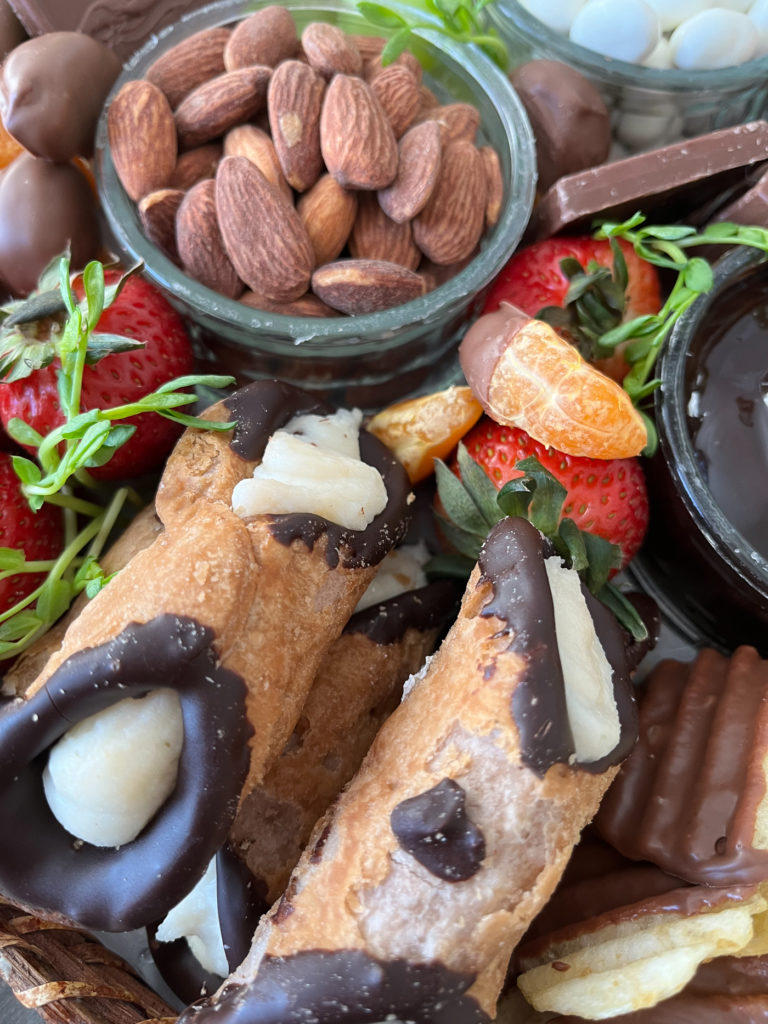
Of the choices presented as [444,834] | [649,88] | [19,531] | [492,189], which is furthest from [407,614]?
[649,88]

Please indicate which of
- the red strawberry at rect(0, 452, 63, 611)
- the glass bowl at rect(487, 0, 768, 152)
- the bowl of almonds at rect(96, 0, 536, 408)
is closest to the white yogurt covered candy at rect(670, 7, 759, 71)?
the glass bowl at rect(487, 0, 768, 152)

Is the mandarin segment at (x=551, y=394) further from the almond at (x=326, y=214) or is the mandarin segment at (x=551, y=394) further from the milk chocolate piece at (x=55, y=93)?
the milk chocolate piece at (x=55, y=93)

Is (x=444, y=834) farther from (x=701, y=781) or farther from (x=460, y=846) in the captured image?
(x=701, y=781)

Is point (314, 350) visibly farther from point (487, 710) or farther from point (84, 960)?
point (84, 960)

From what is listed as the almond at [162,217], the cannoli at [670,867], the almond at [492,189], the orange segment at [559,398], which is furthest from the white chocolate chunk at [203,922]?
the almond at [492,189]

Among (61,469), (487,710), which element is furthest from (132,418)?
(487,710)

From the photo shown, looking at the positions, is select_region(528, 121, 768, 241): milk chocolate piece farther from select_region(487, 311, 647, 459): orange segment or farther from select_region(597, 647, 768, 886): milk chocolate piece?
select_region(597, 647, 768, 886): milk chocolate piece
